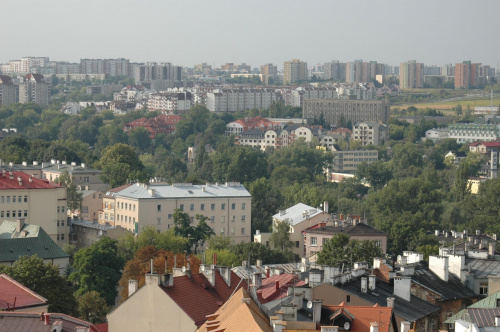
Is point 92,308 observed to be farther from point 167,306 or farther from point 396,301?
point 167,306

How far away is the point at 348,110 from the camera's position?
180 meters

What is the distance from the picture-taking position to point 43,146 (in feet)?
296

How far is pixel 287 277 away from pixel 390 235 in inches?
1084

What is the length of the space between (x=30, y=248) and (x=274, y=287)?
21.1 meters

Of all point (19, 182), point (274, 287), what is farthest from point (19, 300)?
point (19, 182)

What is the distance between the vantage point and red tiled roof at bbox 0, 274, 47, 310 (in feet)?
89.7

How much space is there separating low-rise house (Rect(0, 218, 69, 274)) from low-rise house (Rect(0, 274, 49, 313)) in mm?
15673

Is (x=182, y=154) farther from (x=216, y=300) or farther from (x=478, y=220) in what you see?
(x=216, y=300)

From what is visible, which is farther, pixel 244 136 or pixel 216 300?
pixel 244 136

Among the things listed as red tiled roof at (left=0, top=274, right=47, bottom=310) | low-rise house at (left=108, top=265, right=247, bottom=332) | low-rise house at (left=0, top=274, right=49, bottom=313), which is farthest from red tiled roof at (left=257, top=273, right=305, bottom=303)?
red tiled roof at (left=0, top=274, right=47, bottom=310)

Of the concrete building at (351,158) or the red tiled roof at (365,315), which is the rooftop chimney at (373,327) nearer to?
the red tiled roof at (365,315)

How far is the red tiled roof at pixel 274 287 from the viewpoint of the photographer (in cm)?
2459

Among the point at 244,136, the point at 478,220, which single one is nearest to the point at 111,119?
the point at 244,136

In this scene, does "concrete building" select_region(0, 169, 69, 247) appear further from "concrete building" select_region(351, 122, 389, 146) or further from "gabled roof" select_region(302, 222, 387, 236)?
"concrete building" select_region(351, 122, 389, 146)
